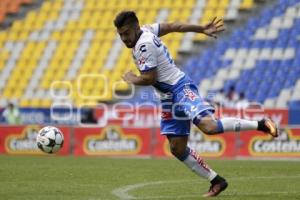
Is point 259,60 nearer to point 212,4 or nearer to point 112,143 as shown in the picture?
point 212,4

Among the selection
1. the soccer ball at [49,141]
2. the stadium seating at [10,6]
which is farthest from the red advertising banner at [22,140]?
the stadium seating at [10,6]

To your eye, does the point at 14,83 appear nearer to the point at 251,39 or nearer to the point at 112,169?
the point at 251,39

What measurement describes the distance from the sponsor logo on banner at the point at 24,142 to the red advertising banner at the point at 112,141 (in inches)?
46.9

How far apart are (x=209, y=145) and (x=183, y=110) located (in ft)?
Result: 35.3

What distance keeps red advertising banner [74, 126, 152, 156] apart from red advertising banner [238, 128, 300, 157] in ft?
8.54

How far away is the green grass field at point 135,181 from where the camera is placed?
10055 millimetres

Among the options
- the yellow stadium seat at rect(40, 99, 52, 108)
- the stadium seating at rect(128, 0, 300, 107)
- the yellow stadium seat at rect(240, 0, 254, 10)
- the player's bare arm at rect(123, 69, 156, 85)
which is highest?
the yellow stadium seat at rect(240, 0, 254, 10)

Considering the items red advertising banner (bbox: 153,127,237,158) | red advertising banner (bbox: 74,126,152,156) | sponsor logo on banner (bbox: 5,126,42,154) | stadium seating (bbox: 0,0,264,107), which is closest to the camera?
red advertising banner (bbox: 153,127,237,158)

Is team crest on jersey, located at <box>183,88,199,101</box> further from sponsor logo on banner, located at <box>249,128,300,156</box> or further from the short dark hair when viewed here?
sponsor logo on banner, located at <box>249,128,300,156</box>

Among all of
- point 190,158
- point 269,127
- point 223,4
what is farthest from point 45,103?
point 269,127

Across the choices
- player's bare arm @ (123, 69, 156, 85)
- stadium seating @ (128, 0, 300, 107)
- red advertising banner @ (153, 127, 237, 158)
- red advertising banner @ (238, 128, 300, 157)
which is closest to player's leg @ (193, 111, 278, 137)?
player's bare arm @ (123, 69, 156, 85)

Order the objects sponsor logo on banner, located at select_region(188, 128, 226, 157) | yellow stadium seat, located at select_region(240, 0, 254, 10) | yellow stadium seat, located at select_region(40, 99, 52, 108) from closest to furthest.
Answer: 1. sponsor logo on banner, located at select_region(188, 128, 226, 157)
2. yellow stadium seat, located at select_region(240, 0, 254, 10)
3. yellow stadium seat, located at select_region(40, 99, 52, 108)

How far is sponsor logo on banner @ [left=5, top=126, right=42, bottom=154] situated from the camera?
22000mm

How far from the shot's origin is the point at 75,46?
32000mm
